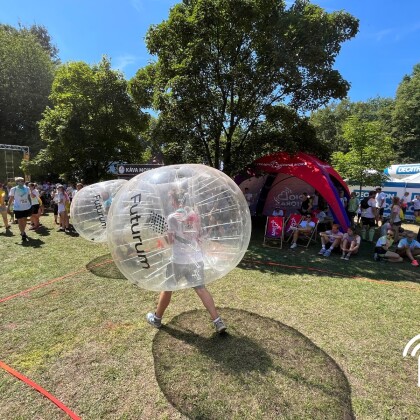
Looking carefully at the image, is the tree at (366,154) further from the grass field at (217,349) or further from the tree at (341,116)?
the tree at (341,116)

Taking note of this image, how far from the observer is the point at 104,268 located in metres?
6.12

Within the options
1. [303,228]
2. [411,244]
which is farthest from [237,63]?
[411,244]

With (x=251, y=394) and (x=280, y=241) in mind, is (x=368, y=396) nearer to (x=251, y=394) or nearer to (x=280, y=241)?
(x=251, y=394)

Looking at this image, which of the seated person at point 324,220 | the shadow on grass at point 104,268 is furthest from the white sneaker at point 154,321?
the seated person at point 324,220

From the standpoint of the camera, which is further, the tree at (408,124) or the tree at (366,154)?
the tree at (408,124)

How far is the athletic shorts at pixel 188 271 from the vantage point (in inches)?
121

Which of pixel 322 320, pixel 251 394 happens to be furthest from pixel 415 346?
pixel 251 394

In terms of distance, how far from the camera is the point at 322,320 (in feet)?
13.5

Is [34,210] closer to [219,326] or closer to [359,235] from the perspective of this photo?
[219,326]

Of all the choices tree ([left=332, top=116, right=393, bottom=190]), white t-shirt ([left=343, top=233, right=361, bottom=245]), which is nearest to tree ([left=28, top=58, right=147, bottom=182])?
tree ([left=332, top=116, right=393, bottom=190])

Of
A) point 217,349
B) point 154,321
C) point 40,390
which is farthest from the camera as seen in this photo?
point 154,321

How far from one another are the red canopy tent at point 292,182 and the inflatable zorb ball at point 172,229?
6.30 metres

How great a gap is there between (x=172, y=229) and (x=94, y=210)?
378cm

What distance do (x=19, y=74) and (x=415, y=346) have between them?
31.1 m
